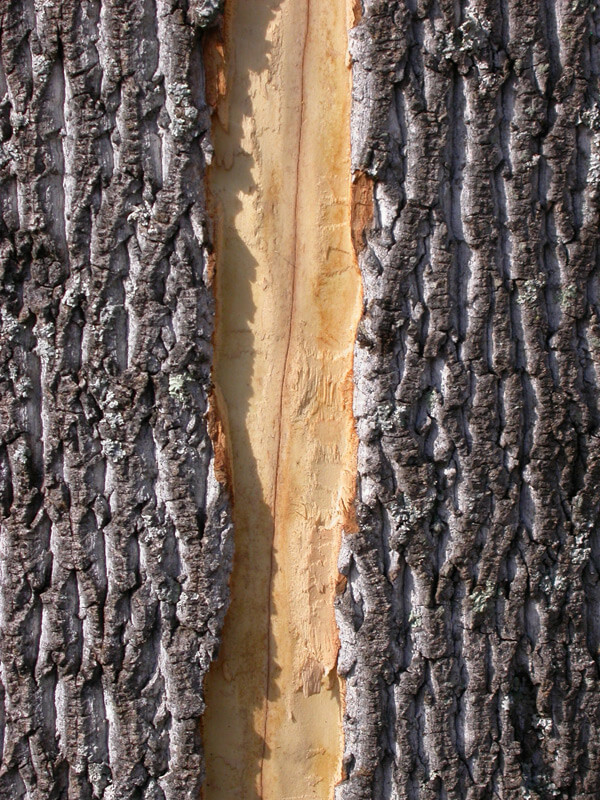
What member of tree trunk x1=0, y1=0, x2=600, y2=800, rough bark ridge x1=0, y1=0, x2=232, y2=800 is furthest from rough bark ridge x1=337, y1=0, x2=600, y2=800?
rough bark ridge x1=0, y1=0, x2=232, y2=800

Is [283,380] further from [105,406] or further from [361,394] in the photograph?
[105,406]

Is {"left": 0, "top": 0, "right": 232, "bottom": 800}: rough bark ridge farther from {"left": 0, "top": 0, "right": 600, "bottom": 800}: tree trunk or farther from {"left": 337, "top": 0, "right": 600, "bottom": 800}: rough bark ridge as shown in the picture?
{"left": 337, "top": 0, "right": 600, "bottom": 800}: rough bark ridge

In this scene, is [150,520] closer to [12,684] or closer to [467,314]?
[12,684]

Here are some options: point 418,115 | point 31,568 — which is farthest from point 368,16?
point 31,568

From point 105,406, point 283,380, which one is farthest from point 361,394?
point 105,406

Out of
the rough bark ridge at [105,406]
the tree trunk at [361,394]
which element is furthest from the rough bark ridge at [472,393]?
the rough bark ridge at [105,406]

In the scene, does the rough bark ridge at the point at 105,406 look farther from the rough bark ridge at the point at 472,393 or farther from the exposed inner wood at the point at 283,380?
the rough bark ridge at the point at 472,393
